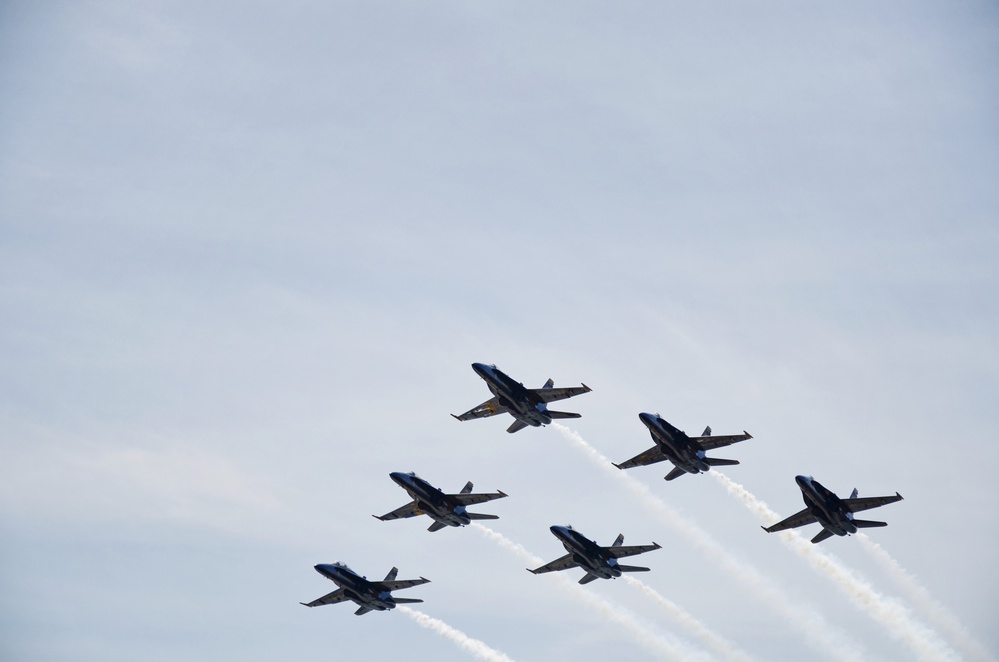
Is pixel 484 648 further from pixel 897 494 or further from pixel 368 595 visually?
pixel 897 494

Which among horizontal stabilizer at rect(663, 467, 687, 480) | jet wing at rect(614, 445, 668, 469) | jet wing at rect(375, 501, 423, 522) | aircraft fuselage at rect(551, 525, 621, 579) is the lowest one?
aircraft fuselage at rect(551, 525, 621, 579)

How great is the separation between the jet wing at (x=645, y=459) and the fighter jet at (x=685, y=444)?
236 centimetres

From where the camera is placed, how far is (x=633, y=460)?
140 meters

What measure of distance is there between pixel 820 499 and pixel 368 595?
5706 centimetres

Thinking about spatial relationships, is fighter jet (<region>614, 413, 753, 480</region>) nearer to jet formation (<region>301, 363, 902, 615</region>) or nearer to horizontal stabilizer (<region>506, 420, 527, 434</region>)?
jet formation (<region>301, 363, 902, 615</region>)

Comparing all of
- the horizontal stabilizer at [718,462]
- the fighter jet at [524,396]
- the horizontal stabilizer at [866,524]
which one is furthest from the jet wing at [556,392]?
the horizontal stabilizer at [866,524]

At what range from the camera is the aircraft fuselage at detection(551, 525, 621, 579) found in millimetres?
133375

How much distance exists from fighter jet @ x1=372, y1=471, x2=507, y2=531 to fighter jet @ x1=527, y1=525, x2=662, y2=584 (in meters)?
9.09

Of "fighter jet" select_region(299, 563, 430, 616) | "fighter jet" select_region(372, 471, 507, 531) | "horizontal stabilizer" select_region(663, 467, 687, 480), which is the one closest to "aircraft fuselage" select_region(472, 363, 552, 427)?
"fighter jet" select_region(372, 471, 507, 531)

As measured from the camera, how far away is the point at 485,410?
452ft

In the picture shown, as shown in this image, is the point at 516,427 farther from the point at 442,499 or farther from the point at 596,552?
the point at 596,552

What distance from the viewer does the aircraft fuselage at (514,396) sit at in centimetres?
12938

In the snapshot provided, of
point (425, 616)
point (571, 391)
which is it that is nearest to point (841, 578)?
point (571, 391)

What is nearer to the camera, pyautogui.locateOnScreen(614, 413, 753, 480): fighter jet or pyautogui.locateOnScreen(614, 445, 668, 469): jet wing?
pyautogui.locateOnScreen(614, 413, 753, 480): fighter jet
